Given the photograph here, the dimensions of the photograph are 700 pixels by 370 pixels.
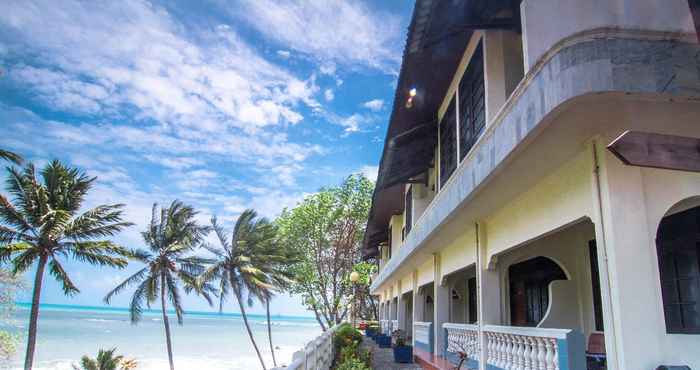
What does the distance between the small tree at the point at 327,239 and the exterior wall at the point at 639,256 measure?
26.5m

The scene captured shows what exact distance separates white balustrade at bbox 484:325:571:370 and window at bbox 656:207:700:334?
3.99 feet

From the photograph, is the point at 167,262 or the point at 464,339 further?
the point at 167,262

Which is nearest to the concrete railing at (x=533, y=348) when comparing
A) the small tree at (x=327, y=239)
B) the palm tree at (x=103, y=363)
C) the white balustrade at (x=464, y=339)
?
the white balustrade at (x=464, y=339)

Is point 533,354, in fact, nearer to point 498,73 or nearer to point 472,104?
point 498,73

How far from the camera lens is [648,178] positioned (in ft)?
12.5

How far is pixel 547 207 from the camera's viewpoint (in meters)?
5.05

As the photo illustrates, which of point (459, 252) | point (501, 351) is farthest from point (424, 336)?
point (501, 351)

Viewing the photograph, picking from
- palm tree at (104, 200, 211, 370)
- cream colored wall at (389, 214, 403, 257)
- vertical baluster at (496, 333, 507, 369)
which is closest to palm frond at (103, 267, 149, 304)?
palm tree at (104, 200, 211, 370)

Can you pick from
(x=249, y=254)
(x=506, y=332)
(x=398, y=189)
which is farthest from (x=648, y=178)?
(x=249, y=254)

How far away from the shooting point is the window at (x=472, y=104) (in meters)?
6.61

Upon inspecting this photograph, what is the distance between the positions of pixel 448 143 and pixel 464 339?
3.47 metres

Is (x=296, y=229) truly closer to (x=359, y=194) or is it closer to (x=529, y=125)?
(x=359, y=194)

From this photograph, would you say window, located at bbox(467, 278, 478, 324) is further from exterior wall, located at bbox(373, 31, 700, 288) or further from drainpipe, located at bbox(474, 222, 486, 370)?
exterior wall, located at bbox(373, 31, 700, 288)

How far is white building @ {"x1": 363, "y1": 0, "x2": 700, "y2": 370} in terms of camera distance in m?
3.34
